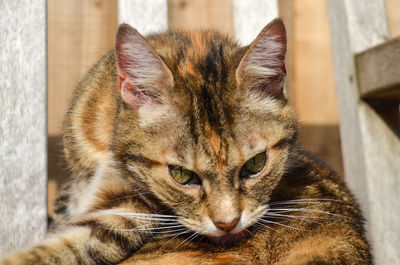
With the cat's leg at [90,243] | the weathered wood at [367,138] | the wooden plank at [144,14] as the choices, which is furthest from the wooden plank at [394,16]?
the cat's leg at [90,243]

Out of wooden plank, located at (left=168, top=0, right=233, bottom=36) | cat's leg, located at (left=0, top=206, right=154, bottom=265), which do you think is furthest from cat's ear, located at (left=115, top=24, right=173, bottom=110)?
wooden plank, located at (left=168, top=0, right=233, bottom=36)

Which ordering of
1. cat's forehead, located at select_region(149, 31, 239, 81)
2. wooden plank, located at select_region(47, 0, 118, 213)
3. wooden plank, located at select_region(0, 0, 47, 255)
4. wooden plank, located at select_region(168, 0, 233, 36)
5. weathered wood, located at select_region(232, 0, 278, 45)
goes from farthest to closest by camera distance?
wooden plank, located at select_region(168, 0, 233, 36) < wooden plank, located at select_region(47, 0, 118, 213) < weathered wood, located at select_region(232, 0, 278, 45) < wooden plank, located at select_region(0, 0, 47, 255) < cat's forehead, located at select_region(149, 31, 239, 81)

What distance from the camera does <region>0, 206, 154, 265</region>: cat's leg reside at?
1071 mm

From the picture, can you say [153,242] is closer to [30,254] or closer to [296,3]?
[30,254]

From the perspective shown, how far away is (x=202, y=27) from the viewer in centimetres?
194

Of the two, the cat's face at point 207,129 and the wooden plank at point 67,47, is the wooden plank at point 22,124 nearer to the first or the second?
the cat's face at point 207,129

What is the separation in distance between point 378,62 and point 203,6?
3.29 feet

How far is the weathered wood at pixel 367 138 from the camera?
1.65 meters

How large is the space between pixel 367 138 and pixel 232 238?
0.81 meters

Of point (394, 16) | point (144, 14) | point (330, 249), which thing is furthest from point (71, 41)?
point (394, 16)

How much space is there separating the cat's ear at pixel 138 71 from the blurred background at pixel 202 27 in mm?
644

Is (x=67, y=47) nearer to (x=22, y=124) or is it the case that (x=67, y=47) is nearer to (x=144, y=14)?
(x=144, y=14)

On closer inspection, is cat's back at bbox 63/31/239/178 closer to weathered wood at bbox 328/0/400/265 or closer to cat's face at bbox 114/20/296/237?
cat's face at bbox 114/20/296/237

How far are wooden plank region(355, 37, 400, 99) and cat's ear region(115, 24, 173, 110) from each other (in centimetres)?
80
